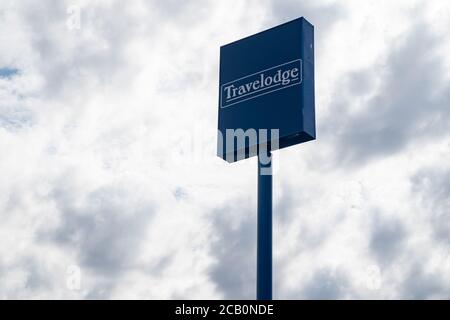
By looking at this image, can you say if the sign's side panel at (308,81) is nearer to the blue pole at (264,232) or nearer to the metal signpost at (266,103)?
the metal signpost at (266,103)

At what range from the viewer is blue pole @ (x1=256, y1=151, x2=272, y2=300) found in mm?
20312

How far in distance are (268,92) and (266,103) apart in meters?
0.32

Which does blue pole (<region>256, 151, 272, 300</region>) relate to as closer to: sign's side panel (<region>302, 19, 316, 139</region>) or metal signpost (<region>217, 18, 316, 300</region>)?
metal signpost (<region>217, 18, 316, 300</region>)

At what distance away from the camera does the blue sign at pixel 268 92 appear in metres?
21.3

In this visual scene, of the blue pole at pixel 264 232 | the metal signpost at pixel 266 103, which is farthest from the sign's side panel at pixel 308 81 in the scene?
the blue pole at pixel 264 232

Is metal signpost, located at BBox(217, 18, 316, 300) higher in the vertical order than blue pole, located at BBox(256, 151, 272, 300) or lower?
higher

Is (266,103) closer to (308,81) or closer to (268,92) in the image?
(268,92)

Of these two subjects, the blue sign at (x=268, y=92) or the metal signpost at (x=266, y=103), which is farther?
the blue sign at (x=268, y=92)

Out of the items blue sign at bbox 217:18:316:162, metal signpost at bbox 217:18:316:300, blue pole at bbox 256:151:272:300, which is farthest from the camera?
blue sign at bbox 217:18:316:162

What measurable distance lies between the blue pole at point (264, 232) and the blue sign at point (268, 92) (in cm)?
64

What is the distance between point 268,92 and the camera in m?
21.9

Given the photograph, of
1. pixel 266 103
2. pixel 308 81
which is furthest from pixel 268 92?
pixel 308 81

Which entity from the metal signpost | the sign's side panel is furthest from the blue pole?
the sign's side panel

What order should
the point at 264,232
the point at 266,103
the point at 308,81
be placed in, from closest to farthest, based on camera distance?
the point at 264,232, the point at 308,81, the point at 266,103
